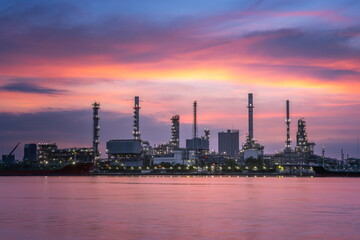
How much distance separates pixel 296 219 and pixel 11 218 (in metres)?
19.5

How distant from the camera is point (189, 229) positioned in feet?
106

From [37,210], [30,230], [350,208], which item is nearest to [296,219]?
[350,208]

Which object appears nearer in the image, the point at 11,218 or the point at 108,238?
the point at 108,238

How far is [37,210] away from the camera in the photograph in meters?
45.2

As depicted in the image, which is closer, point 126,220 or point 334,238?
point 334,238

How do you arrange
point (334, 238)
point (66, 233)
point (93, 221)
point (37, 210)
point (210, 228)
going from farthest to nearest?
point (37, 210) → point (93, 221) → point (210, 228) → point (66, 233) → point (334, 238)

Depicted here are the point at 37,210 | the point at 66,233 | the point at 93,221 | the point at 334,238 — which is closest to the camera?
the point at 334,238

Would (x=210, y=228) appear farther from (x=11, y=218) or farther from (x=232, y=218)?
(x=11, y=218)

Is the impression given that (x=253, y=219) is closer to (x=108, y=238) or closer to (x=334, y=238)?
(x=334, y=238)

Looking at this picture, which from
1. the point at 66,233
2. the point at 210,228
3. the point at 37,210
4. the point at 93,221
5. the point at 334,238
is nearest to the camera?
the point at 334,238

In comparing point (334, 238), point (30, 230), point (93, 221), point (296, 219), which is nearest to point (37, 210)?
point (93, 221)

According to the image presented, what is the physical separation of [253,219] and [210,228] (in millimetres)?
6347

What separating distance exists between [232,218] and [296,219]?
14.3 ft

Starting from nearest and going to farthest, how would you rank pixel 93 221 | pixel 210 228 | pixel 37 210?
pixel 210 228 → pixel 93 221 → pixel 37 210
